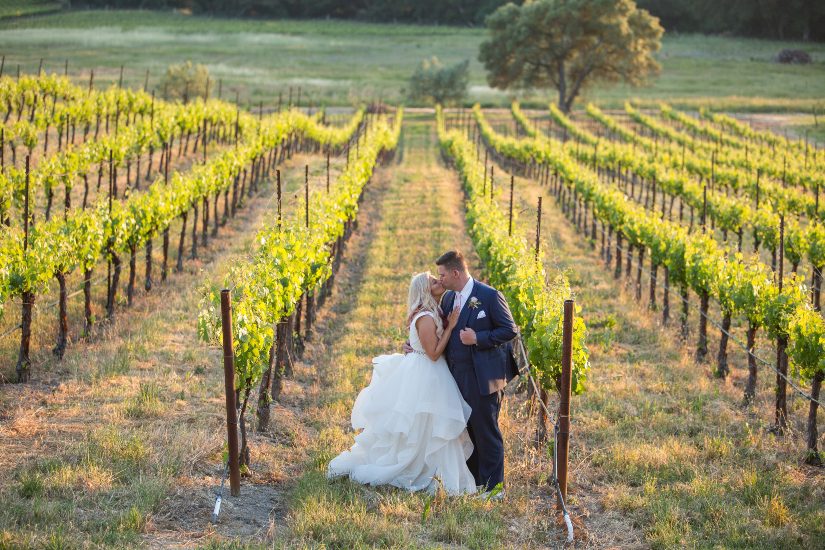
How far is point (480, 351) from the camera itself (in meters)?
7.62

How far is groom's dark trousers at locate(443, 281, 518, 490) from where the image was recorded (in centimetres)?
754

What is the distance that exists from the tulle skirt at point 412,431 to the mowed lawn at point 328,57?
155 feet

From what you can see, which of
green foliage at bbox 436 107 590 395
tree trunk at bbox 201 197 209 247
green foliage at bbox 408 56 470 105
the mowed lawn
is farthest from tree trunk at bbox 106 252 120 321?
green foliage at bbox 408 56 470 105

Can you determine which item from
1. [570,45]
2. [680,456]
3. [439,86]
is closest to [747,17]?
[570,45]

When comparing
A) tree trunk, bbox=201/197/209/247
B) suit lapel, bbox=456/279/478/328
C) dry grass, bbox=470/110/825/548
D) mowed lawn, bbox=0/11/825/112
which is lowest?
dry grass, bbox=470/110/825/548

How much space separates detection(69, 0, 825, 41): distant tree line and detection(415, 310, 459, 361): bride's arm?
82.6 meters

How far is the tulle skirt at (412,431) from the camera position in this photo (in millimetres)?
7621

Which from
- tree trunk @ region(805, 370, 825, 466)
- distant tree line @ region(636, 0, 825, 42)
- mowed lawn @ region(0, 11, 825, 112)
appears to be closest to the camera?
tree trunk @ region(805, 370, 825, 466)

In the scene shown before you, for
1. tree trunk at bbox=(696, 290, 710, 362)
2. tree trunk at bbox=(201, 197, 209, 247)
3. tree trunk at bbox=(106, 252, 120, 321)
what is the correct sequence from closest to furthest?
tree trunk at bbox=(696, 290, 710, 362) → tree trunk at bbox=(106, 252, 120, 321) → tree trunk at bbox=(201, 197, 209, 247)

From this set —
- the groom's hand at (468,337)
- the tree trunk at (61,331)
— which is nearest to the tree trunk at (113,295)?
the tree trunk at (61,331)

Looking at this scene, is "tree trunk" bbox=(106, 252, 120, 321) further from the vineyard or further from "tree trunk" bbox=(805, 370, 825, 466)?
"tree trunk" bbox=(805, 370, 825, 466)

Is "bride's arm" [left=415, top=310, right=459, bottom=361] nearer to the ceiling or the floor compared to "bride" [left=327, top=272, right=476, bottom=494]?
nearer to the ceiling

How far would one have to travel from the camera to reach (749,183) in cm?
2441

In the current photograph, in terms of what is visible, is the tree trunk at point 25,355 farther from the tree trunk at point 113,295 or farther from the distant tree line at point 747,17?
the distant tree line at point 747,17
